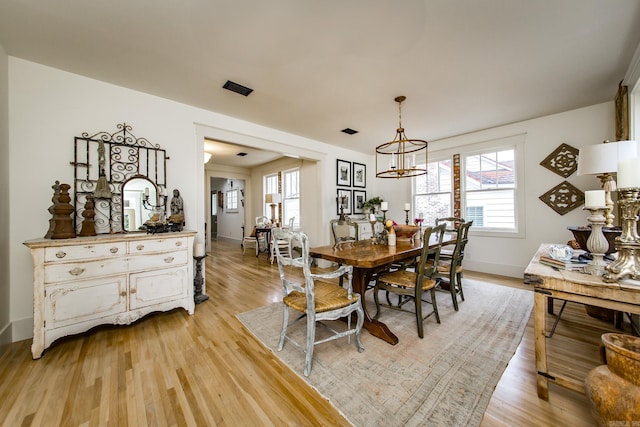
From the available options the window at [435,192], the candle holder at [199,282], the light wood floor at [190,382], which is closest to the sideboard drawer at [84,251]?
the light wood floor at [190,382]

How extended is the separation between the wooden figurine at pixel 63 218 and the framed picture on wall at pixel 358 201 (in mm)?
4695

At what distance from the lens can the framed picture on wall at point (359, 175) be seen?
18.7 ft

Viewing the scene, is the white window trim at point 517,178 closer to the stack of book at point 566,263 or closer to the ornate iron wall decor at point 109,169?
the stack of book at point 566,263

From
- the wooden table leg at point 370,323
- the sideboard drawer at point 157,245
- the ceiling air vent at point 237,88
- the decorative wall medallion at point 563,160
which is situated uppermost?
the ceiling air vent at point 237,88

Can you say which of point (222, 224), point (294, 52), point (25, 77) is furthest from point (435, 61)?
point (222, 224)

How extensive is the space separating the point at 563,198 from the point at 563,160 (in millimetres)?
580

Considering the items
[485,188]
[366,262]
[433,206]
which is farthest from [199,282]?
[485,188]

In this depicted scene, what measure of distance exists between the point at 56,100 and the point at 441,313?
4.64 meters

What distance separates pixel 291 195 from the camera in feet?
21.0

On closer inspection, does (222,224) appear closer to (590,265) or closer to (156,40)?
(156,40)

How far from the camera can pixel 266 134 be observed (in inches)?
157

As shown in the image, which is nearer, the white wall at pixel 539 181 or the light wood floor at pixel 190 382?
the light wood floor at pixel 190 382

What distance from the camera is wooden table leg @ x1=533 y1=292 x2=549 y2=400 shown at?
4.66 feet

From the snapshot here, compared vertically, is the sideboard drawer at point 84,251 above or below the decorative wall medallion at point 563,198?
below
